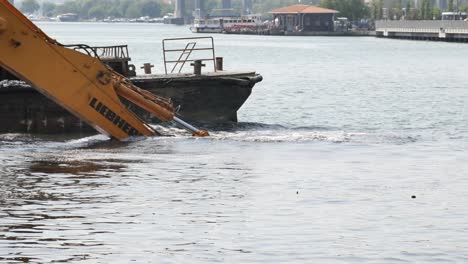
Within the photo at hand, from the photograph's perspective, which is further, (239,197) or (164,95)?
(164,95)

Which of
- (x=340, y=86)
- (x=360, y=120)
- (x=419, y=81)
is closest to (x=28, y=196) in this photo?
(x=360, y=120)

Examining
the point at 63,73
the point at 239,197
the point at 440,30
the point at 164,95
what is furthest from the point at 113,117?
the point at 440,30

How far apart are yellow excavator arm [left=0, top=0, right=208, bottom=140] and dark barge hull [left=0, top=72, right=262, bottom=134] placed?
119 inches

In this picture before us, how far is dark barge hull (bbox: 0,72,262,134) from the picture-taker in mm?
34781

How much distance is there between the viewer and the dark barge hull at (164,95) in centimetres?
3478

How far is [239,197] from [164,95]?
44.8 ft

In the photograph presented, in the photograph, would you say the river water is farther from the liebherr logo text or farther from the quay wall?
the quay wall

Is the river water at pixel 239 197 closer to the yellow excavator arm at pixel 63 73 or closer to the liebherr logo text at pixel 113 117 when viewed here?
the liebherr logo text at pixel 113 117

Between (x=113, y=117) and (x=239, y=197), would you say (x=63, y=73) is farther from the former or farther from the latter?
(x=239, y=197)

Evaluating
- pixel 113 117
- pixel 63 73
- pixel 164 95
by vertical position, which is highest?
pixel 63 73

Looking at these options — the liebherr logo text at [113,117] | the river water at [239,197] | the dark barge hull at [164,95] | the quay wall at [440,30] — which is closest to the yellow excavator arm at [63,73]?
the liebherr logo text at [113,117]

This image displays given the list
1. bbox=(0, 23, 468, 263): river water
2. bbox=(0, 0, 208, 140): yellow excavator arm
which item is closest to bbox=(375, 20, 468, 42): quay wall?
bbox=(0, 23, 468, 263): river water

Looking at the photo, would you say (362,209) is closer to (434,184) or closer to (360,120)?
(434,184)

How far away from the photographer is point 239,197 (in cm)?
2333
